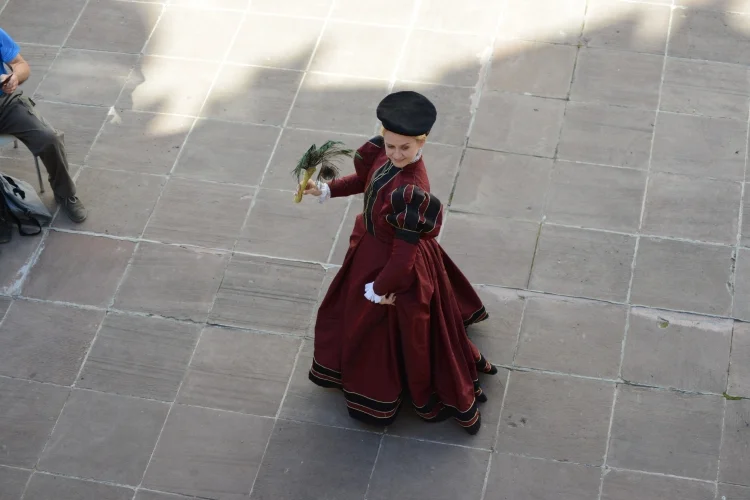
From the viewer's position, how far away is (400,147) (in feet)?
12.8

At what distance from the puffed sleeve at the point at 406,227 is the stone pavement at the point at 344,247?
1.02 m

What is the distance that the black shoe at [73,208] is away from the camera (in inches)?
227

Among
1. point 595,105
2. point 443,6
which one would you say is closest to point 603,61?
point 595,105

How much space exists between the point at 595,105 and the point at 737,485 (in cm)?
268

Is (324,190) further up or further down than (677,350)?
further up

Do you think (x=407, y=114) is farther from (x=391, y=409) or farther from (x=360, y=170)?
(x=391, y=409)

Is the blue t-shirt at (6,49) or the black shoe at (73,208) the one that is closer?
the blue t-shirt at (6,49)

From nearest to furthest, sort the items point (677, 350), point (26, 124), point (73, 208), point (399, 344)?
point (399, 344) < point (677, 350) < point (26, 124) < point (73, 208)

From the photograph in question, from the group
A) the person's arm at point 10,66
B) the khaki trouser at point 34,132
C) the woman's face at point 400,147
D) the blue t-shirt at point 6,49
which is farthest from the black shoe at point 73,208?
the woman's face at point 400,147

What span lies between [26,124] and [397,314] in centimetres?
265

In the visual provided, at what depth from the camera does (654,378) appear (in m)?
4.84

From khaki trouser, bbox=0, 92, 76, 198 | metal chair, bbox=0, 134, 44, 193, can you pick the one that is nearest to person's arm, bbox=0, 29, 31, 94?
khaki trouser, bbox=0, 92, 76, 198

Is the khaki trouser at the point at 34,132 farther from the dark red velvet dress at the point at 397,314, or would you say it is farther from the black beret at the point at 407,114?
the black beret at the point at 407,114

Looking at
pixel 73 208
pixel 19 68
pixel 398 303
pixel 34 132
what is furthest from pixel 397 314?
pixel 19 68
